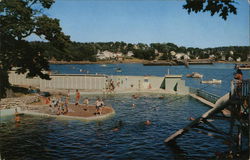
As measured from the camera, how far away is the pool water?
19844 millimetres

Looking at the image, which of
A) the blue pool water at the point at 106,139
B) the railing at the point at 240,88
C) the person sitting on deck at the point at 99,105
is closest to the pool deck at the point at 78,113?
the person sitting on deck at the point at 99,105

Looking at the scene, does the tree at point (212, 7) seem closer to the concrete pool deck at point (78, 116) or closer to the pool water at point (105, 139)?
the pool water at point (105, 139)

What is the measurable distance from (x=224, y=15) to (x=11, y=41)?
32171mm

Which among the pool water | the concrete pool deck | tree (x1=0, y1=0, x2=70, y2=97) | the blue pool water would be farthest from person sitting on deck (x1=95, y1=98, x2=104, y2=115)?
tree (x1=0, y1=0, x2=70, y2=97)

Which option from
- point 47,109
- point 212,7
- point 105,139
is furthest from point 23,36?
point 212,7

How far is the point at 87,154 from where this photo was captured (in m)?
19.6

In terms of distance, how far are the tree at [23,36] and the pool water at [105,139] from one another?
10.9 m

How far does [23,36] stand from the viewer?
124 feet

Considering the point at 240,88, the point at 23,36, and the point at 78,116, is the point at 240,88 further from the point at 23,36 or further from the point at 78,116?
the point at 23,36

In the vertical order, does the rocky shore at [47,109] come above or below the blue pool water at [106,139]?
above

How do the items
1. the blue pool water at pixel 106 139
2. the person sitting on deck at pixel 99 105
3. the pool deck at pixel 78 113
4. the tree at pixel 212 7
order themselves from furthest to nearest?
the person sitting on deck at pixel 99 105
the pool deck at pixel 78 113
the blue pool water at pixel 106 139
the tree at pixel 212 7

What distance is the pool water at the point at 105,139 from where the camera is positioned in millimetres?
19844

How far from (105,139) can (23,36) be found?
873 inches

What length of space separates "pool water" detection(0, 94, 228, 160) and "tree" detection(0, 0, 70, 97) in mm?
10864
